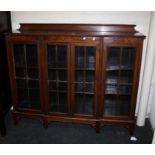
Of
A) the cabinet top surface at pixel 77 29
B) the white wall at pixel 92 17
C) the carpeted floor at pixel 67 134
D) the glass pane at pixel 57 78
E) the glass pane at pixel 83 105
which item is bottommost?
the carpeted floor at pixel 67 134

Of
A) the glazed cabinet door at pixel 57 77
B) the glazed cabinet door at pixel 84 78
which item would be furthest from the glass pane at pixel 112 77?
the glazed cabinet door at pixel 57 77

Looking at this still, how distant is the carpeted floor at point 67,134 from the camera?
206 cm

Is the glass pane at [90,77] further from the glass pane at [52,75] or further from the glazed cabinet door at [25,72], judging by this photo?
the glazed cabinet door at [25,72]

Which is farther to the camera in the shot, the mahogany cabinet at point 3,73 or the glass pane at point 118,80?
the mahogany cabinet at point 3,73

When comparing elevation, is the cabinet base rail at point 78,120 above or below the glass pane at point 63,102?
below

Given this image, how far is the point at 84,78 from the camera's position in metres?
2.05

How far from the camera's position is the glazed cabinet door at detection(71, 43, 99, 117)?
76.2 inches

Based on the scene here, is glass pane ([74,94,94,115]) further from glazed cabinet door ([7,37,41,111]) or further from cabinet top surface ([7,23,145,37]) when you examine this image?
cabinet top surface ([7,23,145,37])

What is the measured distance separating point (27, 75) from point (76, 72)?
0.60 meters

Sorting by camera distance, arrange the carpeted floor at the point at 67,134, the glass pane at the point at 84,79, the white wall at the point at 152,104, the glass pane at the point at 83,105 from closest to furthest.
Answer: the glass pane at the point at 84,79 → the carpeted floor at the point at 67,134 → the glass pane at the point at 83,105 → the white wall at the point at 152,104

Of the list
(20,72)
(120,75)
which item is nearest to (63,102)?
(20,72)

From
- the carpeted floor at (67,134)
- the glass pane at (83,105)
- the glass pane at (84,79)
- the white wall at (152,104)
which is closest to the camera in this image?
the glass pane at (84,79)
